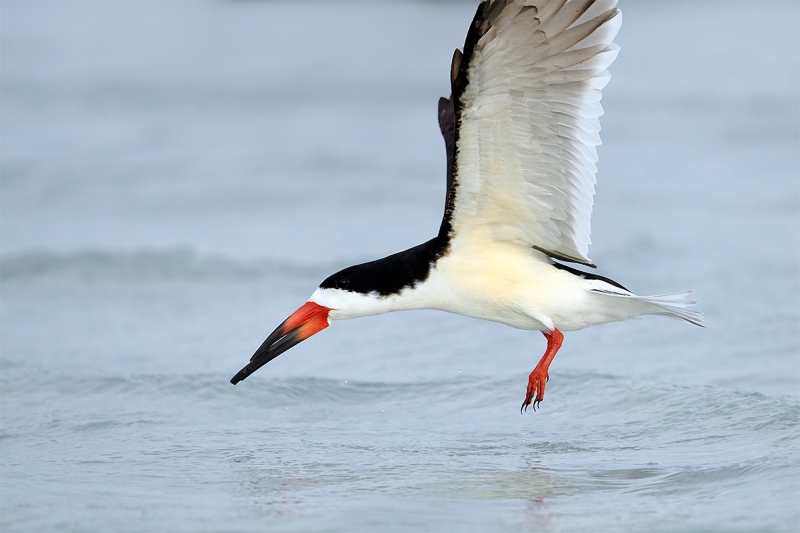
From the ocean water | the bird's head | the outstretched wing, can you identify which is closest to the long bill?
the bird's head

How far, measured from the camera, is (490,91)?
17.0 ft

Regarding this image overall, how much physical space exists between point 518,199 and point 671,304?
39.6 inches

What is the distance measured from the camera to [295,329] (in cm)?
643

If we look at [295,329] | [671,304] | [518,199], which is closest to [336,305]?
[295,329]

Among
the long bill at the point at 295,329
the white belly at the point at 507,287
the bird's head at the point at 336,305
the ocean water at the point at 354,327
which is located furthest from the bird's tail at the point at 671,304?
the long bill at the point at 295,329

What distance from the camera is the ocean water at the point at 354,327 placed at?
17.8ft

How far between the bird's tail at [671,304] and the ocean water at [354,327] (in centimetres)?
72

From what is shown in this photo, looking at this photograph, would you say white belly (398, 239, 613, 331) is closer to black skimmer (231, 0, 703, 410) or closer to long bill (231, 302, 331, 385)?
black skimmer (231, 0, 703, 410)

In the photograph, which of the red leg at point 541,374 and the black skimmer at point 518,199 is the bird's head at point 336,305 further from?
the red leg at point 541,374

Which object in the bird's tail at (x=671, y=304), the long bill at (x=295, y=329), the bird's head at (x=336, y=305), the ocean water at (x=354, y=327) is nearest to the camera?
the ocean water at (x=354, y=327)

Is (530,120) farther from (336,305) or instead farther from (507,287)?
(336,305)

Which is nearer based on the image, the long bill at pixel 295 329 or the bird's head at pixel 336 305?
the bird's head at pixel 336 305

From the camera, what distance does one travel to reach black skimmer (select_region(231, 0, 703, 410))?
17.0ft

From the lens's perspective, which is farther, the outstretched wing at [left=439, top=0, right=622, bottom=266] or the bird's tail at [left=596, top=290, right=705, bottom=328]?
the bird's tail at [left=596, top=290, right=705, bottom=328]
